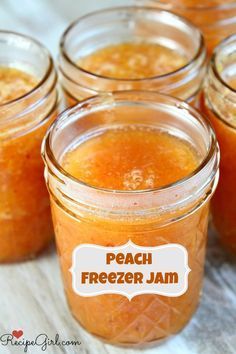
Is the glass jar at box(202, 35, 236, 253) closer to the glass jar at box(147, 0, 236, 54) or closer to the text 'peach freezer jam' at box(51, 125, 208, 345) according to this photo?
the text 'peach freezer jam' at box(51, 125, 208, 345)

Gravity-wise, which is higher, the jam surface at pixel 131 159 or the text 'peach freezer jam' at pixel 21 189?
the jam surface at pixel 131 159

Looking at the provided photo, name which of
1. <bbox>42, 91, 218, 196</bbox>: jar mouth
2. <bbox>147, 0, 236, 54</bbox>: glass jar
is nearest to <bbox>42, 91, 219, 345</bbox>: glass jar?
<bbox>42, 91, 218, 196</bbox>: jar mouth

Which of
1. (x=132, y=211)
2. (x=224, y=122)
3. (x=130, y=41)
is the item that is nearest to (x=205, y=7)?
(x=130, y=41)

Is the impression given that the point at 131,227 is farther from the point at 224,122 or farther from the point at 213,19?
the point at 213,19

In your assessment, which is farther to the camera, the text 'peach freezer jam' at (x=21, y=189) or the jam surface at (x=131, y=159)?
the text 'peach freezer jam' at (x=21, y=189)

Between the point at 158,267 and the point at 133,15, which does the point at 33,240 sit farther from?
the point at 133,15

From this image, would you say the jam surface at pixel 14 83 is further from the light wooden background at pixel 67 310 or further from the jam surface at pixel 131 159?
the light wooden background at pixel 67 310

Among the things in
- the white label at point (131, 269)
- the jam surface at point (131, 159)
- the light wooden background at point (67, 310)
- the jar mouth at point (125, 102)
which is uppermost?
the jar mouth at point (125, 102)

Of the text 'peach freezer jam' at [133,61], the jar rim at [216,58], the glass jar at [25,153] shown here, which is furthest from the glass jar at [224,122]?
the glass jar at [25,153]
